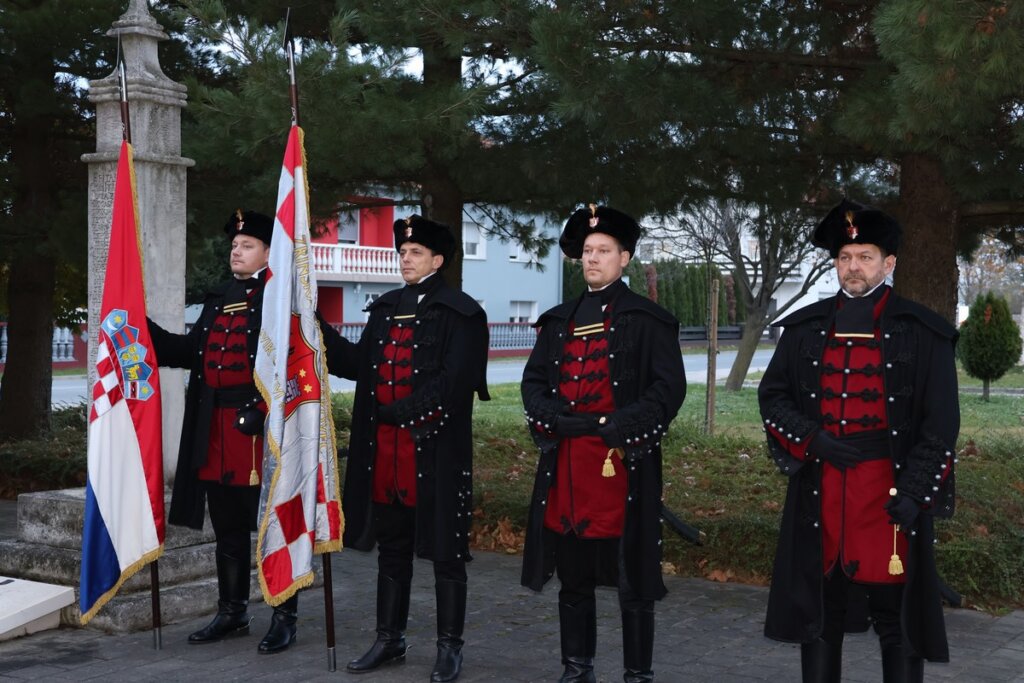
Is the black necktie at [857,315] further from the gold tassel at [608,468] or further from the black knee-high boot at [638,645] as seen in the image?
the black knee-high boot at [638,645]

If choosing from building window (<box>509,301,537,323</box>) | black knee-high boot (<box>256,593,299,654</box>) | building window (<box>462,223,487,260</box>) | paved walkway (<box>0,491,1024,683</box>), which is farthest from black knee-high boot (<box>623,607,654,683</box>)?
building window (<box>509,301,537,323</box>)

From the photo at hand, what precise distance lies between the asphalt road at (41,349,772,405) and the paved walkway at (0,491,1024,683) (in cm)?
1253

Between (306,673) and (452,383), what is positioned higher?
(452,383)

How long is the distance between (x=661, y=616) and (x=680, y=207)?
3.80 metres

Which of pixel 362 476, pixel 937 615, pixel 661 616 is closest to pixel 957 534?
pixel 661 616

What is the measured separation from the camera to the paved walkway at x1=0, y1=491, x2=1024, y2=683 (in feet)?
18.5

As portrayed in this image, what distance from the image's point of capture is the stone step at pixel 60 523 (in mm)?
6848

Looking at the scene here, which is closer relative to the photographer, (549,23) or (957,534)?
(549,23)

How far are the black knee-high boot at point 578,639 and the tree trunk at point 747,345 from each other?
1839cm

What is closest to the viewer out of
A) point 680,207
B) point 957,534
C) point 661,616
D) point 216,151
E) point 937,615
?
point 937,615

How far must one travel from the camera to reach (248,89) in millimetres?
7645

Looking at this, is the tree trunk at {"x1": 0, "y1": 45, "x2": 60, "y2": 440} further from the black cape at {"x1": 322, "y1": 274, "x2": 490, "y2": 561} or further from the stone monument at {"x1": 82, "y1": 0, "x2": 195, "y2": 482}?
the black cape at {"x1": 322, "y1": 274, "x2": 490, "y2": 561}

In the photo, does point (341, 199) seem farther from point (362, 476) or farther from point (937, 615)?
point (937, 615)

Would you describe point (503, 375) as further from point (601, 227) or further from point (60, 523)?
point (601, 227)
